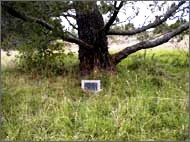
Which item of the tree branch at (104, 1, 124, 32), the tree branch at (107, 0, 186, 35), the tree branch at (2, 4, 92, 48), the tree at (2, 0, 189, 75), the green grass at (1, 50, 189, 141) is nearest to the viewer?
the green grass at (1, 50, 189, 141)

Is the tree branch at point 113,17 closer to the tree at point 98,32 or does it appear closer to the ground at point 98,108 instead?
the tree at point 98,32

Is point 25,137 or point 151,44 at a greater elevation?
point 151,44

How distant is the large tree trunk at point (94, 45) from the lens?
5.23 meters

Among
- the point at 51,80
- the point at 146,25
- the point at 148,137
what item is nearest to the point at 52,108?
the point at 148,137

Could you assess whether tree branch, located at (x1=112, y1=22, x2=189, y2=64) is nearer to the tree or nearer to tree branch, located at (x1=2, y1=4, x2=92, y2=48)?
the tree

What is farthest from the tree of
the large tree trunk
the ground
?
the ground

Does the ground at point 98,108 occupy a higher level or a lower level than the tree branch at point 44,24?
lower

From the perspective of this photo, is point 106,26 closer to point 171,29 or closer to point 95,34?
point 95,34

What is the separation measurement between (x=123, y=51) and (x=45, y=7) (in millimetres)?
1669

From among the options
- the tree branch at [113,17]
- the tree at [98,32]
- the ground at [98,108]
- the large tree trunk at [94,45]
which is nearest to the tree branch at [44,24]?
the tree at [98,32]

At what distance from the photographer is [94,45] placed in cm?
524

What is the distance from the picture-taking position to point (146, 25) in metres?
5.29

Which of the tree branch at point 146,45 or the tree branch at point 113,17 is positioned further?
the tree branch at point 146,45

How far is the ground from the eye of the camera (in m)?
3.04
